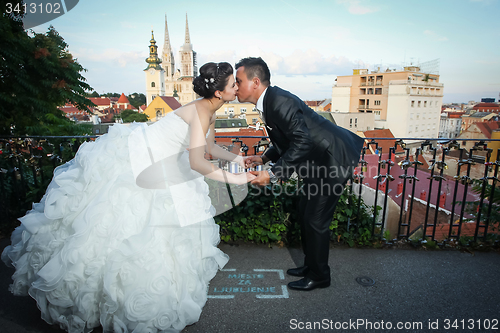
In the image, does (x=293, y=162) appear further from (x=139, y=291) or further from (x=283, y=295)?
(x=139, y=291)

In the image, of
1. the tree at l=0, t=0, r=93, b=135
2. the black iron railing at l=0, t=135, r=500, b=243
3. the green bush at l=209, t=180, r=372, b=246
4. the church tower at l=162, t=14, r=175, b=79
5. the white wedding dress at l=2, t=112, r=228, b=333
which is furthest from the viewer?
the church tower at l=162, t=14, r=175, b=79

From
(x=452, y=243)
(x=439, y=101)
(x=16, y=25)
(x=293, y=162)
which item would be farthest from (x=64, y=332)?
(x=439, y=101)

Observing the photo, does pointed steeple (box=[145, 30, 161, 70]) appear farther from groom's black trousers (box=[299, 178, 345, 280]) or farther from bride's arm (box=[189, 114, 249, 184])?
groom's black trousers (box=[299, 178, 345, 280])

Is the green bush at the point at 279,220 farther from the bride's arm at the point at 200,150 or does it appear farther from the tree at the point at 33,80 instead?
the tree at the point at 33,80

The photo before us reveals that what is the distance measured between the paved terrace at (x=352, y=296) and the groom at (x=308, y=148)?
1.16ft

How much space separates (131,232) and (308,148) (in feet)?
5.38

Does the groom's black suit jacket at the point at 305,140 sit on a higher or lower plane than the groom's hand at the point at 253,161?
higher

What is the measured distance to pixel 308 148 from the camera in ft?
8.91

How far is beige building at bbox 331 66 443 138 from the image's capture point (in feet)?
224

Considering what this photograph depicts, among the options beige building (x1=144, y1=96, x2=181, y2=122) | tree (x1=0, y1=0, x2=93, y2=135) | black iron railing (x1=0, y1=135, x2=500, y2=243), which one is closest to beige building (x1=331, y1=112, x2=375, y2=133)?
beige building (x1=144, y1=96, x2=181, y2=122)

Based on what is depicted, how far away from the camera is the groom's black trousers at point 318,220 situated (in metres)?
2.86

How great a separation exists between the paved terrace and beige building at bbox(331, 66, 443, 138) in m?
68.0

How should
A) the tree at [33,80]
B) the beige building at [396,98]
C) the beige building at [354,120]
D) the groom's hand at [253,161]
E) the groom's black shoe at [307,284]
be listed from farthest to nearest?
the beige building at [396,98] < the beige building at [354,120] < the tree at [33,80] < the groom's hand at [253,161] < the groom's black shoe at [307,284]

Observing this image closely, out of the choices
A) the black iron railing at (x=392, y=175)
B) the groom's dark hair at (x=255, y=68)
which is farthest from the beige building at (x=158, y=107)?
the groom's dark hair at (x=255, y=68)
